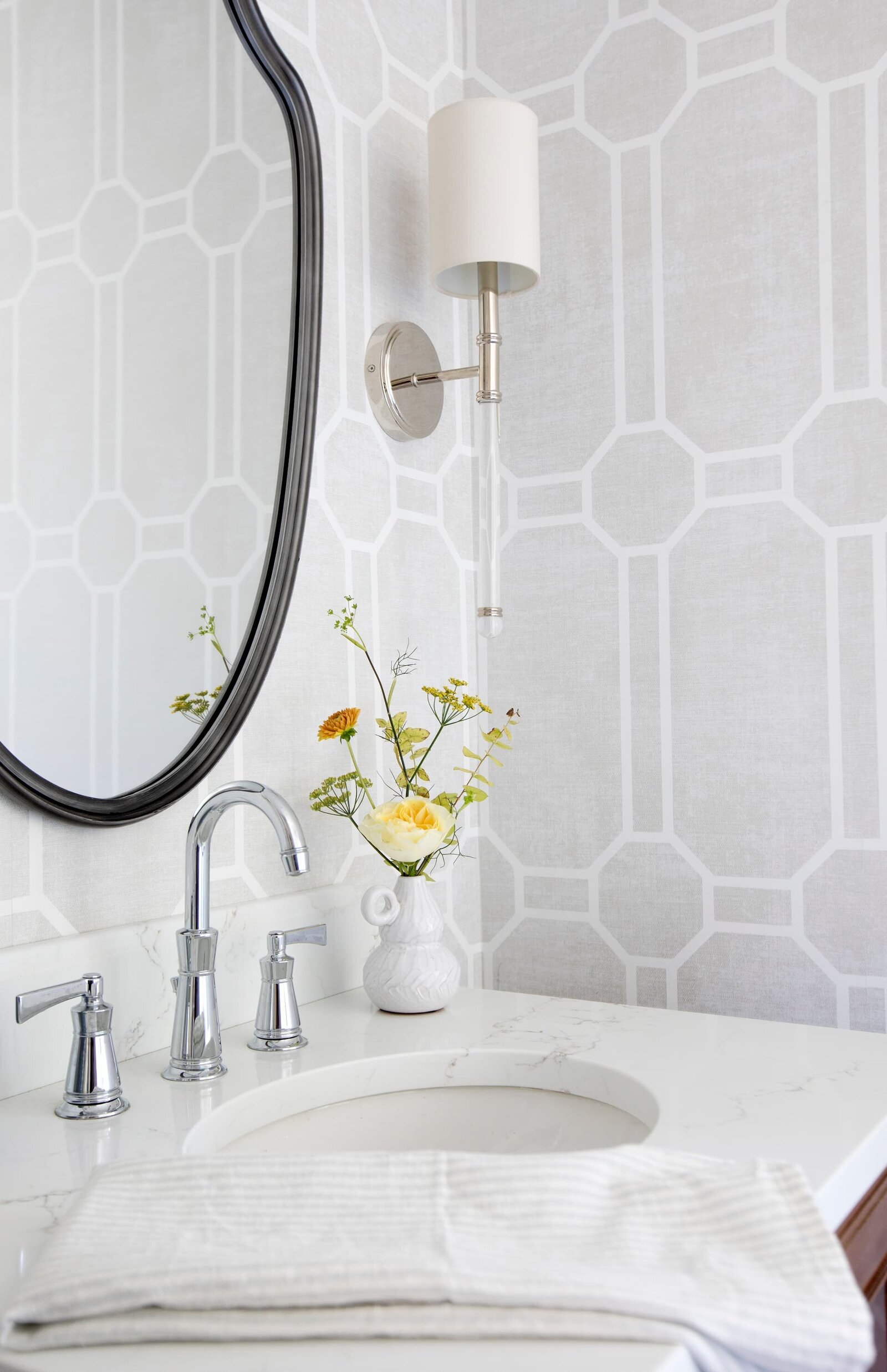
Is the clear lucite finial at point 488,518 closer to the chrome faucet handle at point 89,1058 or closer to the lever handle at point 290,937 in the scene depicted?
the lever handle at point 290,937

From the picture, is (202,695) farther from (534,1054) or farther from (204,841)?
(534,1054)

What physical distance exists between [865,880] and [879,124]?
0.86 m

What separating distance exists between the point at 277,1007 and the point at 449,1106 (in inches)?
7.2

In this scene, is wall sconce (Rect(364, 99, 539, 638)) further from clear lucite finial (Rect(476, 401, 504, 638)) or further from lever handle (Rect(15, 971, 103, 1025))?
lever handle (Rect(15, 971, 103, 1025))

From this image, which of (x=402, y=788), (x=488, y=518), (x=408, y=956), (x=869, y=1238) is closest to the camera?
(x=869, y=1238)

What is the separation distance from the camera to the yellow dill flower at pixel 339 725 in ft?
3.82

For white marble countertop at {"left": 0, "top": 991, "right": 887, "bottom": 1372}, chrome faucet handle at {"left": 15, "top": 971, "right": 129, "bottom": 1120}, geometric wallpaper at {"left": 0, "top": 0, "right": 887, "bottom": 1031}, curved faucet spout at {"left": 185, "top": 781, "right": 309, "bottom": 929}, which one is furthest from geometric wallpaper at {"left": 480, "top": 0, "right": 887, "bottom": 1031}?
chrome faucet handle at {"left": 15, "top": 971, "right": 129, "bottom": 1120}

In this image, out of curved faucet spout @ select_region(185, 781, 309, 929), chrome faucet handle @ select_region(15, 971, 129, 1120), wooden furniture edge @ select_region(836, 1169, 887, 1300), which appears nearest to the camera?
wooden furniture edge @ select_region(836, 1169, 887, 1300)

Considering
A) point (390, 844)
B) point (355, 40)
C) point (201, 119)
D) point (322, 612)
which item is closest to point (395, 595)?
point (322, 612)

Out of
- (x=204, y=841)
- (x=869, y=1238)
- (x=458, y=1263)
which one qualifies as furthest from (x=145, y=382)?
(x=869, y=1238)

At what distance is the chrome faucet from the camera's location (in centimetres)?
96

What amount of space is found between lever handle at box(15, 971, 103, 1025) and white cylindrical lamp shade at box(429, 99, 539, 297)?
89 cm

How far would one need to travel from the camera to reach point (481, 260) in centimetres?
130

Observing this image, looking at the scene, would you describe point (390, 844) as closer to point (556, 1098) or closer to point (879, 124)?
point (556, 1098)
